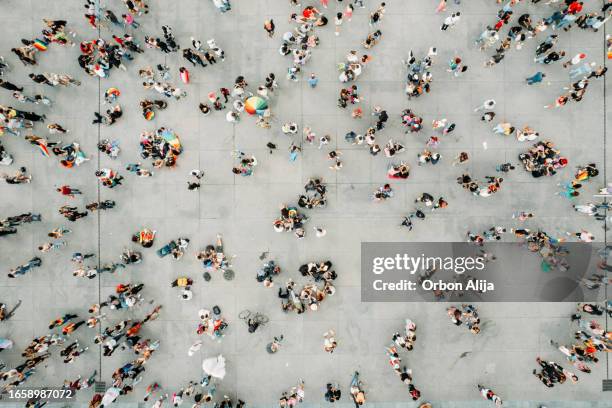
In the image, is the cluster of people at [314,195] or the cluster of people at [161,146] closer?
the cluster of people at [314,195]

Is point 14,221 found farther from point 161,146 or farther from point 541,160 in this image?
point 541,160

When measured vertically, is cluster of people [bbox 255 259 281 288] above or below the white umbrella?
above

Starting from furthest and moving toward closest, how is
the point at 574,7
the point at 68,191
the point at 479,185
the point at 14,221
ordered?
the point at 479,185 < the point at 14,221 < the point at 68,191 < the point at 574,7

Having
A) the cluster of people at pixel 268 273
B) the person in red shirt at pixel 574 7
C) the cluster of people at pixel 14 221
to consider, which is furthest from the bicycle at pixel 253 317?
the person in red shirt at pixel 574 7

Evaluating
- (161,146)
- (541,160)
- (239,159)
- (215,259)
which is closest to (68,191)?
(161,146)

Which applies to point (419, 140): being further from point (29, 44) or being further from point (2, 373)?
point (2, 373)

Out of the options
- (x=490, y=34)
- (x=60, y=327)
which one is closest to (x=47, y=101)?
(x=60, y=327)

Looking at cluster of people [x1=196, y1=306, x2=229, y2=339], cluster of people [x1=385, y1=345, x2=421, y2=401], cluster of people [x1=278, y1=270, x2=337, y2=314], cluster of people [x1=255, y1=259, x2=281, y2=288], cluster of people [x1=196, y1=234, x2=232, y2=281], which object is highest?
cluster of people [x1=196, y1=234, x2=232, y2=281]

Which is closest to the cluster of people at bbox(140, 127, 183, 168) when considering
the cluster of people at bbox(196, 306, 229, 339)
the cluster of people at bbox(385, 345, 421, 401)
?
the cluster of people at bbox(196, 306, 229, 339)

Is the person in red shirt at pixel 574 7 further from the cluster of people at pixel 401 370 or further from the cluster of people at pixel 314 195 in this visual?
Result: the cluster of people at pixel 401 370

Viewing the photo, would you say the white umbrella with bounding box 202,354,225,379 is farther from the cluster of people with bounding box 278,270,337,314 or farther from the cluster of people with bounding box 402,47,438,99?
the cluster of people with bounding box 402,47,438,99
